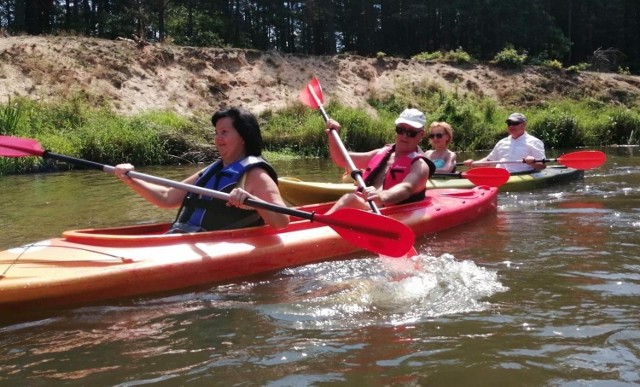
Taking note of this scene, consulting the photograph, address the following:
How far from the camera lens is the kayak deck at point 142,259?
324 centimetres

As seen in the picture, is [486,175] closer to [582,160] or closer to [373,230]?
[582,160]

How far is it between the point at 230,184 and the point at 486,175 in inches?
152

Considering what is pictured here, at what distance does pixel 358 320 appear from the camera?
10.3ft

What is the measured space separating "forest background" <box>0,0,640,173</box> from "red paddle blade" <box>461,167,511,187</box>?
7.88 metres

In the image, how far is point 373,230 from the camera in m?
3.92

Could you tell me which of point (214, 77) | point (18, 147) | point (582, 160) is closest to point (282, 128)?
point (214, 77)

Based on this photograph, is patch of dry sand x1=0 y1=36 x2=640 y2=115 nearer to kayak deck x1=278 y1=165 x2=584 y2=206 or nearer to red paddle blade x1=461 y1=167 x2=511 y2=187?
kayak deck x1=278 y1=165 x2=584 y2=206

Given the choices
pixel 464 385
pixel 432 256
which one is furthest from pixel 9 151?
pixel 464 385

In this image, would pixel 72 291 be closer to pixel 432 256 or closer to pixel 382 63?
pixel 432 256

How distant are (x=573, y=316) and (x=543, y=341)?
395mm

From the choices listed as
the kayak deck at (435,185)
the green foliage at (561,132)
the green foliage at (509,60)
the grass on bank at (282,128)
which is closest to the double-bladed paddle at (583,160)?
the kayak deck at (435,185)

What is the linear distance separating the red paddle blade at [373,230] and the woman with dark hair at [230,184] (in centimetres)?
35

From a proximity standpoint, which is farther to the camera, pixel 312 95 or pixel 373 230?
pixel 312 95

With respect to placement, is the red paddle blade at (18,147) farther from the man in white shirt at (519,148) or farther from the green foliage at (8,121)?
the green foliage at (8,121)
